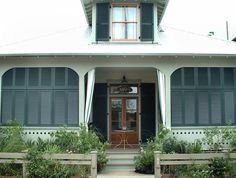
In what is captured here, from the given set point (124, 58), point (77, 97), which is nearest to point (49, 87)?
point (77, 97)

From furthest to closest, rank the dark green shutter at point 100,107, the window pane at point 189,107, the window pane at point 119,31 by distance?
1. the dark green shutter at point 100,107
2. the window pane at point 119,31
3. the window pane at point 189,107

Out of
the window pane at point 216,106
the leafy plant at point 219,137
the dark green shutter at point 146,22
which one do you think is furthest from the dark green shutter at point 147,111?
the leafy plant at point 219,137

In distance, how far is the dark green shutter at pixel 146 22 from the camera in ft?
48.5

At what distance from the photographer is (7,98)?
45.0 ft

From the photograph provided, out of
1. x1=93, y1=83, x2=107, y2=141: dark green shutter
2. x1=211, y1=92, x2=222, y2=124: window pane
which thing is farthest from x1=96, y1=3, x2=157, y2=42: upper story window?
x1=211, y1=92, x2=222, y2=124: window pane

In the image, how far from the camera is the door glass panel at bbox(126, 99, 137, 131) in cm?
1622

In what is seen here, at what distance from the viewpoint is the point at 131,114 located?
53.4 ft

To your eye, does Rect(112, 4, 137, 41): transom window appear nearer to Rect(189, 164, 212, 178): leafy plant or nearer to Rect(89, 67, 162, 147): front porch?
Rect(89, 67, 162, 147): front porch

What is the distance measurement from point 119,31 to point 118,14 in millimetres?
810

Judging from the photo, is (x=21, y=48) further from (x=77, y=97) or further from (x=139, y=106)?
(x=139, y=106)

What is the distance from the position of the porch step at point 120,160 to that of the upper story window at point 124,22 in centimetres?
490

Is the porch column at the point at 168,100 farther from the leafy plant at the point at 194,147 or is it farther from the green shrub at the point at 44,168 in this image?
the green shrub at the point at 44,168

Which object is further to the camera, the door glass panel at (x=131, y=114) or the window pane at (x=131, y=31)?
the door glass panel at (x=131, y=114)

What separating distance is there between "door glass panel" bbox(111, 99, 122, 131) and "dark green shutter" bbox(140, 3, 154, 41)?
3.38 meters
